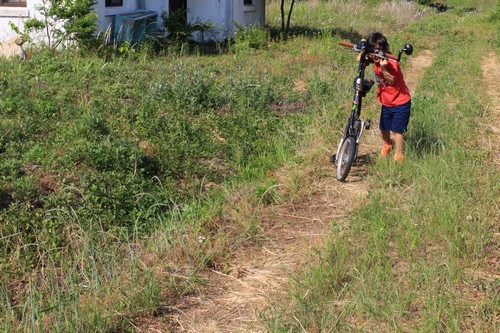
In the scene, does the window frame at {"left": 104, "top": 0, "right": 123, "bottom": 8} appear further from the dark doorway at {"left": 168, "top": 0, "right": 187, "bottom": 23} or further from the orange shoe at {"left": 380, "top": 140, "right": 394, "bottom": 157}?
the orange shoe at {"left": 380, "top": 140, "right": 394, "bottom": 157}

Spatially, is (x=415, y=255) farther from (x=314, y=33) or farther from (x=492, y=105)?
(x=314, y=33)

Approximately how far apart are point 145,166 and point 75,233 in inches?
69.8

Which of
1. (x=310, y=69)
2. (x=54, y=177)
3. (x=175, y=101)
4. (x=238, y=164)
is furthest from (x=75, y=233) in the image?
(x=310, y=69)

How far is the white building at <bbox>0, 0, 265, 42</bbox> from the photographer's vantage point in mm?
12852

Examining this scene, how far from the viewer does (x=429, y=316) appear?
3562mm

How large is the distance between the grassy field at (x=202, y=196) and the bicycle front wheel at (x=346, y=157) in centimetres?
37

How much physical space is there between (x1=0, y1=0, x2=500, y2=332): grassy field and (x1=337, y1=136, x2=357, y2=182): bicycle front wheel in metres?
0.37

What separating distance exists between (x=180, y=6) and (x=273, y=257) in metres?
13.8

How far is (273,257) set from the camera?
4840 mm

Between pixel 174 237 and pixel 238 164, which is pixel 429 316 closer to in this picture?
pixel 174 237

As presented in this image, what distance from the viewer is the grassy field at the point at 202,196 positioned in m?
3.86

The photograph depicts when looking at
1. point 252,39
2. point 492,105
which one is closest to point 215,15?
point 252,39

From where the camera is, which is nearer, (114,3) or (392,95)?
(392,95)

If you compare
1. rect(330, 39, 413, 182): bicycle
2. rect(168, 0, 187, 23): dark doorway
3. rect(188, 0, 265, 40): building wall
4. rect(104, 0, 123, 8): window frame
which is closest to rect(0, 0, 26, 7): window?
rect(104, 0, 123, 8): window frame
